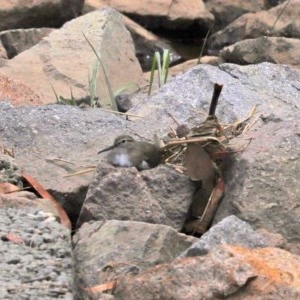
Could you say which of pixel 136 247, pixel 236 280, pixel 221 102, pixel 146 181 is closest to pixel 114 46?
pixel 221 102

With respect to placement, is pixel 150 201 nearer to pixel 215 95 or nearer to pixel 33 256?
pixel 215 95

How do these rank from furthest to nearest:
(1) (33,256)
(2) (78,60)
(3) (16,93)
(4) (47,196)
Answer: (2) (78,60) → (3) (16,93) → (4) (47,196) → (1) (33,256)

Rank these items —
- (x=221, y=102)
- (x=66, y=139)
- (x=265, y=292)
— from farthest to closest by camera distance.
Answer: (x=221, y=102) → (x=66, y=139) → (x=265, y=292)

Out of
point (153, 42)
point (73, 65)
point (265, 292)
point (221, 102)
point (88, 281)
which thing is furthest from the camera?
point (153, 42)

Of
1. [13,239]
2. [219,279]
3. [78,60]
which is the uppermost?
[219,279]

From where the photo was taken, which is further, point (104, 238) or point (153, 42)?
point (153, 42)

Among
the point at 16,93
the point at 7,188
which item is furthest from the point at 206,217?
the point at 16,93

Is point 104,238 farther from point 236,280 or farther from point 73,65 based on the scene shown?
point 73,65
